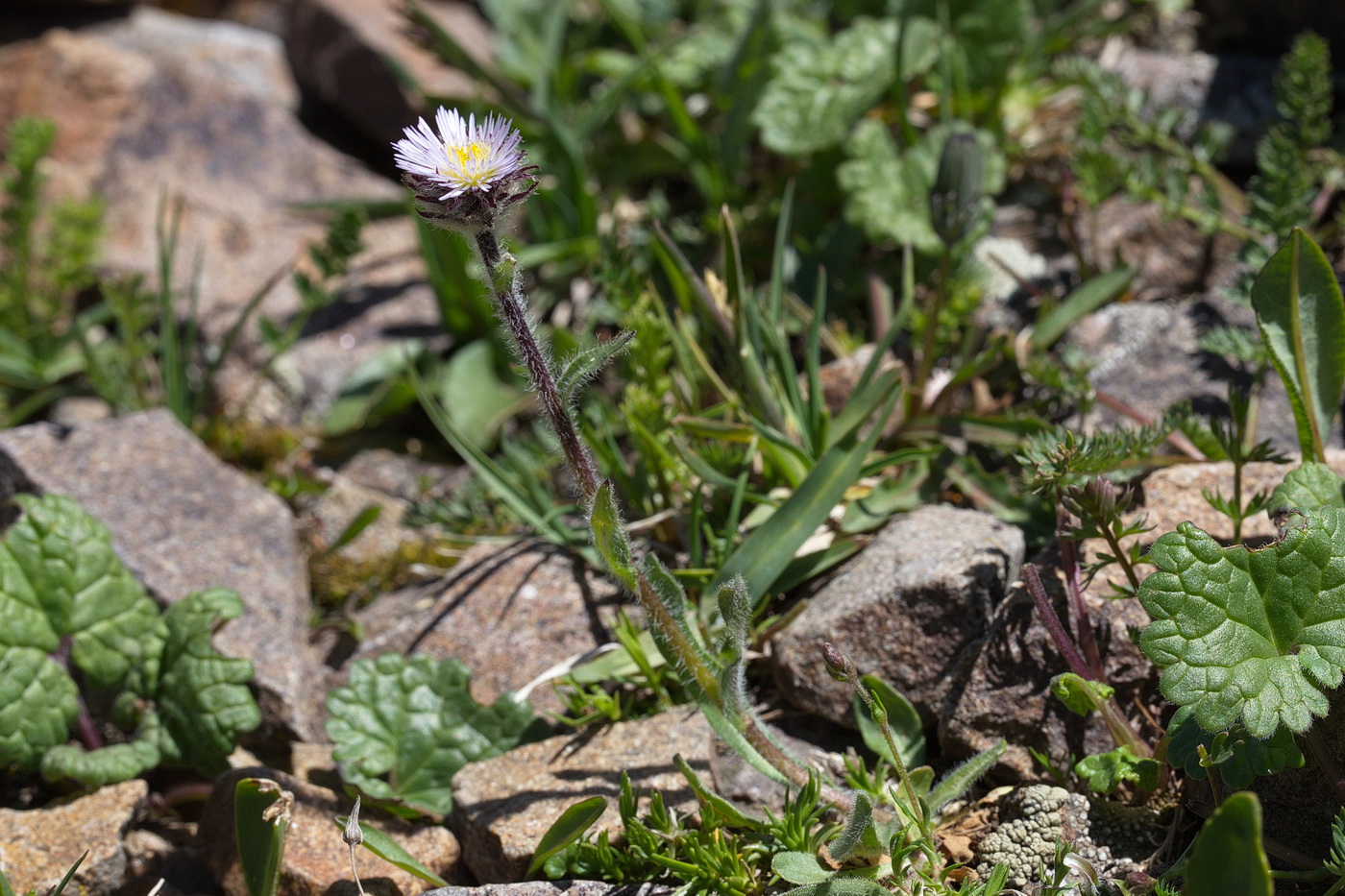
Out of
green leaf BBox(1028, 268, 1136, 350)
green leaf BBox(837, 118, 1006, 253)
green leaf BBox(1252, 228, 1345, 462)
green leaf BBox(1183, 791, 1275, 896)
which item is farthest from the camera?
green leaf BBox(837, 118, 1006, 253)

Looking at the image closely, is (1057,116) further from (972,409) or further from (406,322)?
(406,322)

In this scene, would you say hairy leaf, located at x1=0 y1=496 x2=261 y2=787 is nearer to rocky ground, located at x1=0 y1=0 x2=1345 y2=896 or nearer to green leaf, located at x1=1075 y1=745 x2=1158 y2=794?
rocky ground, located at x1=0 y1=0 x2=1345 y2=896

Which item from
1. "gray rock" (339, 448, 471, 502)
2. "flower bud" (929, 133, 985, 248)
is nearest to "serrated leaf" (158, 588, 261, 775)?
"gray rock" (339, 448, 471, 502)

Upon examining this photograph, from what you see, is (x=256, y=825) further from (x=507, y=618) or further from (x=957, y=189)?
(x=957, y=189)

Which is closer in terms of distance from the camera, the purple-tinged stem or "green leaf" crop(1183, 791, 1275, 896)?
"green leaf" crop(1183, 791, 1275, 896)

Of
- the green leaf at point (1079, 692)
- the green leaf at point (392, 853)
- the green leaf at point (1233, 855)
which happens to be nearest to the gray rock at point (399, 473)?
the green leaf at point (392, 853)

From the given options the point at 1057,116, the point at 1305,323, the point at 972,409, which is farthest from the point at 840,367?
the point at 1057,116

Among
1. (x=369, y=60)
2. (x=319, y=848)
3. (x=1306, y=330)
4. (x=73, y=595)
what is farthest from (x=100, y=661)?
(x=369, y=60)
